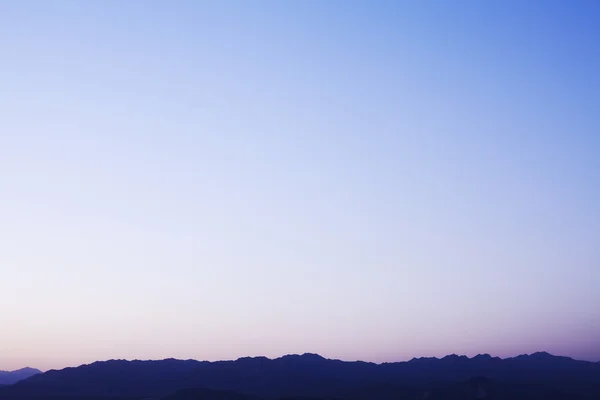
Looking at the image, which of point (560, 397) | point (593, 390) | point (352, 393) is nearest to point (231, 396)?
point (352, 393)

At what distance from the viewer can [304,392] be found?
7840 inches

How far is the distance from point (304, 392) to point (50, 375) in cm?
8407

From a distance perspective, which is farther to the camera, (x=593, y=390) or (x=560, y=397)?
(x=593, y=390)

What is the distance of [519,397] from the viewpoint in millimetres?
161125

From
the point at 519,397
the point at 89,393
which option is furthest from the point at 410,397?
the point at 89,393

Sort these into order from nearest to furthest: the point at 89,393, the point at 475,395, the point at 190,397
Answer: the point at 190,397 → the point at 475,395 → the point at 89,393

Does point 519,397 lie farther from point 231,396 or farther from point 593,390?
point 231,396

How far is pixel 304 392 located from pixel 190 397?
2973 inches

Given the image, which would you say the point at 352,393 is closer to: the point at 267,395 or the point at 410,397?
the point at 410,397

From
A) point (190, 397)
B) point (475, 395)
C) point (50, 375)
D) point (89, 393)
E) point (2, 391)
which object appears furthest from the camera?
point (50, 375)

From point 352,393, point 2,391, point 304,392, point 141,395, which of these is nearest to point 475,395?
point 352,393

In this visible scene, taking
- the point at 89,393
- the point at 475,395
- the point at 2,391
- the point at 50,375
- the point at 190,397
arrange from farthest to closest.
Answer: the point at 50,375, the point at 89,393, the point at 2,391, the point at 475,395, the point at 190,397

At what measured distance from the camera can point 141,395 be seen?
18675 centimetres

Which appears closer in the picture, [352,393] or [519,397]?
[519,397]
